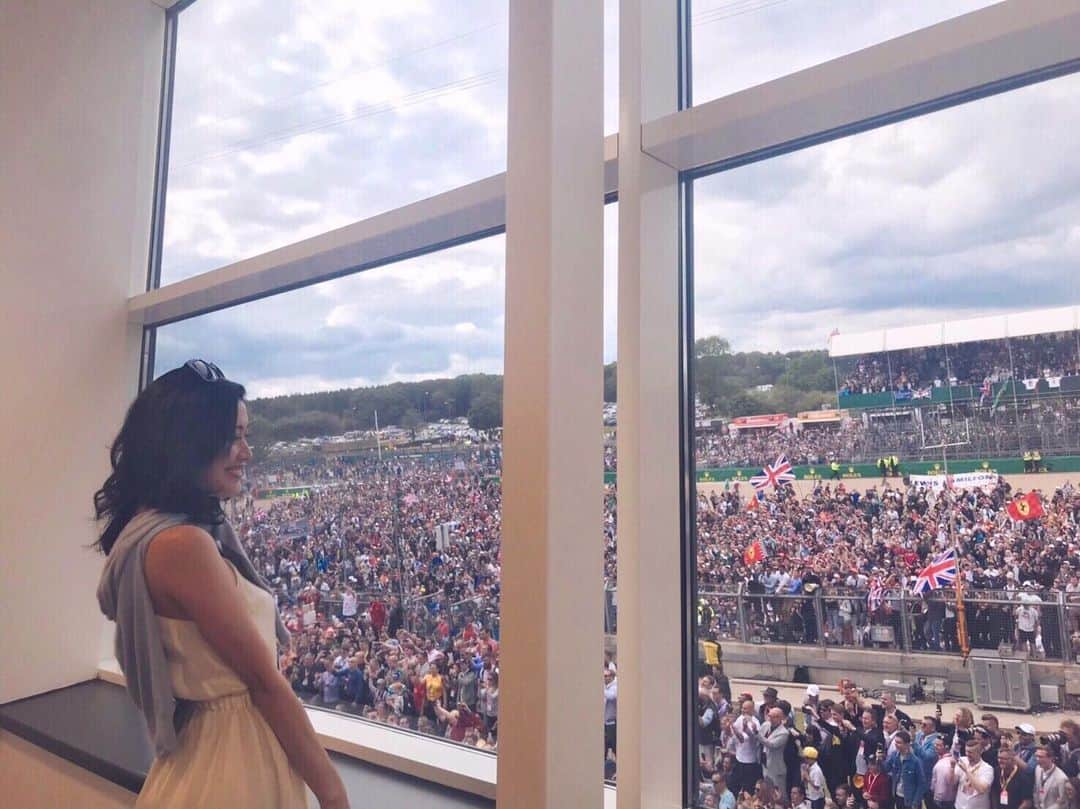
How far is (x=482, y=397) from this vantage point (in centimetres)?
191

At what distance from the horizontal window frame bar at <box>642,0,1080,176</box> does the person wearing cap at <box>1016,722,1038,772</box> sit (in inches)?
38.6

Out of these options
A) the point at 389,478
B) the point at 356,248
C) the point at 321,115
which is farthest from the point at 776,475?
A: the point at 321,115

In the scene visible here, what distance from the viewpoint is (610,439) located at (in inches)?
60.7

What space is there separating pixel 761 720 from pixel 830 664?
167 millimetres

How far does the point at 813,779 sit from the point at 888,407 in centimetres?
64

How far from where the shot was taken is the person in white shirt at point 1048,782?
111 centimetres

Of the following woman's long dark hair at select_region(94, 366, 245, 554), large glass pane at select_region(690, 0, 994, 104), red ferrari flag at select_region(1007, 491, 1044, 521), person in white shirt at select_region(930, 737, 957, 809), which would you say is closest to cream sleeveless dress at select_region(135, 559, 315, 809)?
woman's long dark hair at select_region(94, 366, 245, 554)

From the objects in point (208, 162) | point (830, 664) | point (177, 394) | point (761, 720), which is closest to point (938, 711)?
point (830, 664)

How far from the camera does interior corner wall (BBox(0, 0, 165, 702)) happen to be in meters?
2.57

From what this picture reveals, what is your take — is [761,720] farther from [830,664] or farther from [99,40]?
[99,40]

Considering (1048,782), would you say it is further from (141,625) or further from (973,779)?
(141,625)

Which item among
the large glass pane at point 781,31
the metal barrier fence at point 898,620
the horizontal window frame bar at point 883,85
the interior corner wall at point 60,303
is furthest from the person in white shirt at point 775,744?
the interior corner wall at point 60,303

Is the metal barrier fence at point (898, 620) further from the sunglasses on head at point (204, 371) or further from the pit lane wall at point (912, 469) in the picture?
the sunglasses on head at point (204, 371)

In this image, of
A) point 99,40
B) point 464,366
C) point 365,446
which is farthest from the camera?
point 99,40
